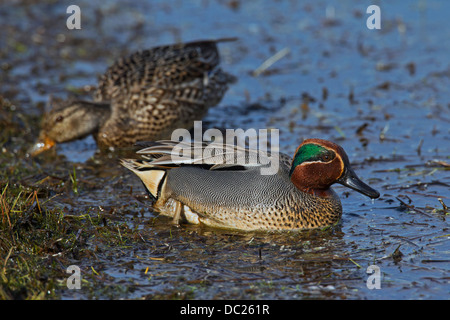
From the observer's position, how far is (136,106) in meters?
7.86

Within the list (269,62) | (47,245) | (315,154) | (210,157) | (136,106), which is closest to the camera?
(47,245)

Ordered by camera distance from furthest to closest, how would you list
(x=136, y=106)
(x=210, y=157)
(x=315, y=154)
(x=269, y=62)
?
(x=269, y=62)
(x=136, y=106)
(x=210, y=157)
(x=315, y=154)

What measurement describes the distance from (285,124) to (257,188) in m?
2.72

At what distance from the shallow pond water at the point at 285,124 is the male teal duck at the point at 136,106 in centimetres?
30

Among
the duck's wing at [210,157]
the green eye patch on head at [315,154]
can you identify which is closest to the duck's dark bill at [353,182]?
the green eye patch on head at [315,154]

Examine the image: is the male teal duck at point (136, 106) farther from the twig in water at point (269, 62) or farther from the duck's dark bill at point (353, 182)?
the duck's dark bill at point (353, 182)

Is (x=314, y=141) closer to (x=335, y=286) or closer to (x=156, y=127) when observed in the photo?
(x=335, y=286)

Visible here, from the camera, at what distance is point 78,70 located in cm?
1016

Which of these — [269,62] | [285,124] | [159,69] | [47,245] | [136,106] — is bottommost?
[47,245]

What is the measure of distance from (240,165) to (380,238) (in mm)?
1246

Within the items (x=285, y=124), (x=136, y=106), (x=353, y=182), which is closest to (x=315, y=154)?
(x=353, y=182)

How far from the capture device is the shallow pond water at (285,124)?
4.88 meters

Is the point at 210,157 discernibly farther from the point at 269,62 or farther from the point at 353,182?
the point at 269,62

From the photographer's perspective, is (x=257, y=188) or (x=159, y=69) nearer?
(x=257, y=188)
